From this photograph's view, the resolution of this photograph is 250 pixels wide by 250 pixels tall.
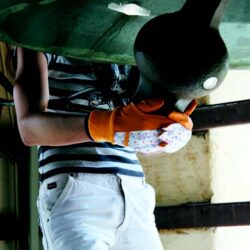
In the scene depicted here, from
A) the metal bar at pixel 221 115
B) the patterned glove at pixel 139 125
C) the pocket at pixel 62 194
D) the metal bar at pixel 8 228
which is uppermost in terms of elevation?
the metal bar at pixel 221 115

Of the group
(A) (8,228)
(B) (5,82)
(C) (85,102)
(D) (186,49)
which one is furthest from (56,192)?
(A) (8,228)

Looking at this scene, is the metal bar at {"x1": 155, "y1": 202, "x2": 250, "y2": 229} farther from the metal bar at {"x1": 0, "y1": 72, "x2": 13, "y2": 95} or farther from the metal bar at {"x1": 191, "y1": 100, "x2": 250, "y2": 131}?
the metal bar at {"x1": 0, "y1": 72, "x2": 13, "y2": 95}

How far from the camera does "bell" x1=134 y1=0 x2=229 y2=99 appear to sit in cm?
72

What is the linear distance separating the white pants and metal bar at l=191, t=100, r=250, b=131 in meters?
0.78

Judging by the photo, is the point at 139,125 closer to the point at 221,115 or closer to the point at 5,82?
the point at 5,82

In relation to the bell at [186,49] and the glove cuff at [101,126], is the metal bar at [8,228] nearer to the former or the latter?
the glove cuff at [101,126]

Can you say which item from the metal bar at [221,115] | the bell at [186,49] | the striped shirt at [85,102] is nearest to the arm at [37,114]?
the striped shirt at [85,102]

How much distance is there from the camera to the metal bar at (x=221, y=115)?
2.10 metres

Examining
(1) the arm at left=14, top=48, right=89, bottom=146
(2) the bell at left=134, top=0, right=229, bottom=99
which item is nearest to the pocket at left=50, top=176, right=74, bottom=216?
(1) the arm at left=14, top=48, right=89, bottom=146

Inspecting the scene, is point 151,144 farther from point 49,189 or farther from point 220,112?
point 220,112

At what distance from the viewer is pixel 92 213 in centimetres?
140

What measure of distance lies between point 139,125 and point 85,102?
570 mm

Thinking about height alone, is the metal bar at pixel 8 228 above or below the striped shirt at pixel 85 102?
below

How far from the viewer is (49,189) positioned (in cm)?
143
